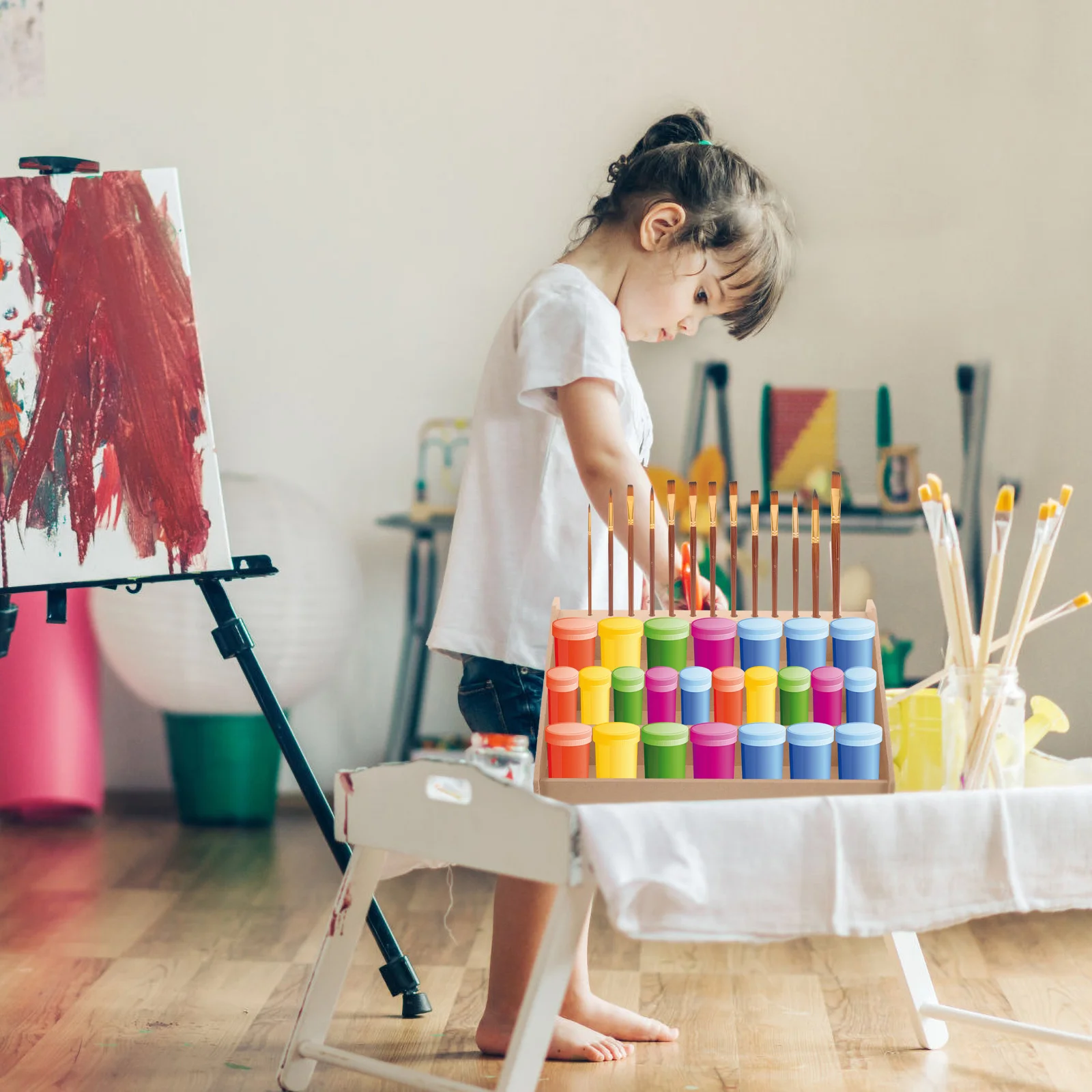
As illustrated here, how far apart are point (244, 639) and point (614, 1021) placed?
712 millimetres

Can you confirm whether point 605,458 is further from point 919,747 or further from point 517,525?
point 919,747

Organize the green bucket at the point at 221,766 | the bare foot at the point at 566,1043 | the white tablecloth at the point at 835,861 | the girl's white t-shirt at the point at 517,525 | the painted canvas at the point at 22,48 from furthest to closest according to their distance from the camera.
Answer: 1. the painted canvas at the point at 22,48
2. the green bucket at the point at 221,766
3. the bare foot at the point at 566,1043
4. the girl's white t-shirt at the point at 517,525
5. the white tablecloth at the point at 835,861

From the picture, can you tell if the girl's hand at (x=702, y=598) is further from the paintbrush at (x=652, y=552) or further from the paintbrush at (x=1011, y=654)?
the paintbrush at (x=1011, y=654)

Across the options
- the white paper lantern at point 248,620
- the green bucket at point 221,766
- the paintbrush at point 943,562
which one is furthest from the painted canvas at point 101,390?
the green bucket at point 221,766

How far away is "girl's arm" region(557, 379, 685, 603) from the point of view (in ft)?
4.61

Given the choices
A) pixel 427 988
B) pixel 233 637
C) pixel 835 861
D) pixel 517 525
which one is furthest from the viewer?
pixel 427 988

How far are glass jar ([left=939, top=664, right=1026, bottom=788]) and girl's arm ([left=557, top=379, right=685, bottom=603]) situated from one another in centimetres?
33

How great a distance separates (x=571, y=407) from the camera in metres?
1.44

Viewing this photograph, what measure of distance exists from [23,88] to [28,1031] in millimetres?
2254

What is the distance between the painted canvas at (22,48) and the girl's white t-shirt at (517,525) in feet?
6.76

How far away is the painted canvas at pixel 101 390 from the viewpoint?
1.72 meters

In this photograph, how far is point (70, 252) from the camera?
1726 millimetres

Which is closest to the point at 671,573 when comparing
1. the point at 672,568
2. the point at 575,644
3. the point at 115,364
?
the point at 672,568

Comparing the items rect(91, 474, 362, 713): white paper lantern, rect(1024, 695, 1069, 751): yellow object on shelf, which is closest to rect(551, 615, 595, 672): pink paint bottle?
rect(1024, 695, 1069, 751): yellow object on shelf
